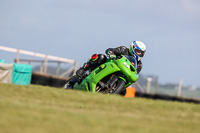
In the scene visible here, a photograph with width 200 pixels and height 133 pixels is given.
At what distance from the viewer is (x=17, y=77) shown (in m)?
16.3

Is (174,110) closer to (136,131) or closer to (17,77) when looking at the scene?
(136,131)

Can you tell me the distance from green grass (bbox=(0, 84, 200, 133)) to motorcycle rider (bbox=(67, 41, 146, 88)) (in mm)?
3399

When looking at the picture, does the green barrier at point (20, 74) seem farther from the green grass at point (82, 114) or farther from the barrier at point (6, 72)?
the green grass at point (82, 114)

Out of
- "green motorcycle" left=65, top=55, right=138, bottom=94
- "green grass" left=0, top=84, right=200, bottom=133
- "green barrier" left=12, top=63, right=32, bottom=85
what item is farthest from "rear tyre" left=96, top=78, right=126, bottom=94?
"green barrier" left=12, top=63, right=32, bottom=85

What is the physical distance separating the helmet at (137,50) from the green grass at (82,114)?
4.09m

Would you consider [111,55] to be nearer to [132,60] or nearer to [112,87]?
[132,60]

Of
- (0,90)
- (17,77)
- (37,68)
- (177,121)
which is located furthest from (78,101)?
(37,68)

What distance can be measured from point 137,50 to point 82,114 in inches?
229

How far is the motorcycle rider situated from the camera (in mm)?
10242

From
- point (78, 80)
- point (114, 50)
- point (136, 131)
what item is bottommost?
point (136, 131)

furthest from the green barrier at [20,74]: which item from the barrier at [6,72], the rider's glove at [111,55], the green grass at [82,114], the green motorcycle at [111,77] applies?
the green grass at [82,114]

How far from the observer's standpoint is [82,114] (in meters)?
5.11

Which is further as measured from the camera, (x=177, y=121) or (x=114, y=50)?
(x=114, y=50)

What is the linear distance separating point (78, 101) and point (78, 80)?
13.8 ft
